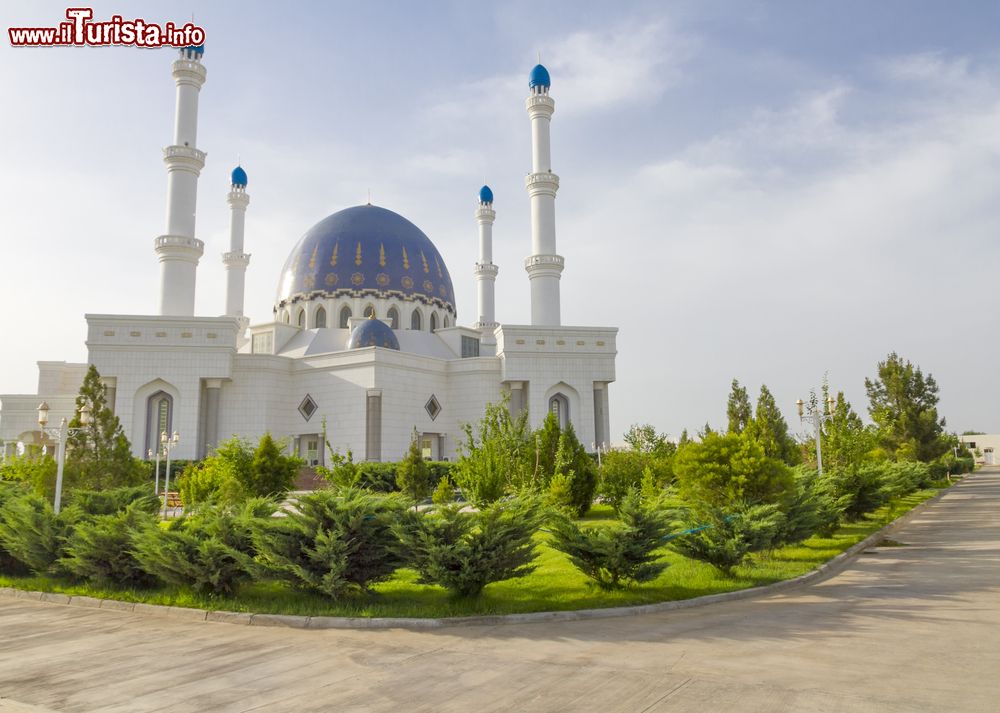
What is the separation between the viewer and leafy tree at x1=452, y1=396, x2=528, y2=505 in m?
16.0

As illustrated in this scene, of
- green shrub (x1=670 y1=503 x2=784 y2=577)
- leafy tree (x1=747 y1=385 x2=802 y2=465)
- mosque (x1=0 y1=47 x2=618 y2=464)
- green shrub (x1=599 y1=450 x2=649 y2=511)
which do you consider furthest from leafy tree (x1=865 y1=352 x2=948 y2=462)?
green shrub (x1=670 y1=503 x2=784 y2=577)

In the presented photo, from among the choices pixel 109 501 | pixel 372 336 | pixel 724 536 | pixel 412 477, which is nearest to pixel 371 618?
pixel 724 536

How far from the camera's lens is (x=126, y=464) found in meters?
15.8

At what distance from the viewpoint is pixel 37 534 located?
10383 millimetres

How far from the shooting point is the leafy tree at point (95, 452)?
1506 cm

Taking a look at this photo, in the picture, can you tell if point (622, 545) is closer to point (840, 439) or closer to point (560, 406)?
point (840, 439)

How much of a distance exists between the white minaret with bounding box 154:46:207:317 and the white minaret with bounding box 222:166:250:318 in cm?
1107

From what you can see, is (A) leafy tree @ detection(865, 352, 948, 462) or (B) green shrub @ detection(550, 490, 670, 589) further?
(A) leafy tree @ detection(865, 352, 948, 462)

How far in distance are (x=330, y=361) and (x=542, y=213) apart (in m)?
13.6

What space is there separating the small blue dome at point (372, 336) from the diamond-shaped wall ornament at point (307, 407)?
355 centimetres

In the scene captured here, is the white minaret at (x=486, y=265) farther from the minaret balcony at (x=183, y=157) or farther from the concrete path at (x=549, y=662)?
the concrete path at (x=549, y=662)

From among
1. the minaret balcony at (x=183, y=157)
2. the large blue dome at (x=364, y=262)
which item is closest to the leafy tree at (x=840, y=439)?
the large blue dome at (x=364, y=262)

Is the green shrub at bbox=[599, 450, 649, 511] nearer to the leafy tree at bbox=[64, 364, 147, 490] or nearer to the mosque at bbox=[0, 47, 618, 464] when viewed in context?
the leafy tree at bbox=[64, 364, 147, 490]

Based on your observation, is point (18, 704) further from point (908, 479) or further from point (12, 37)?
point (908, 479)
